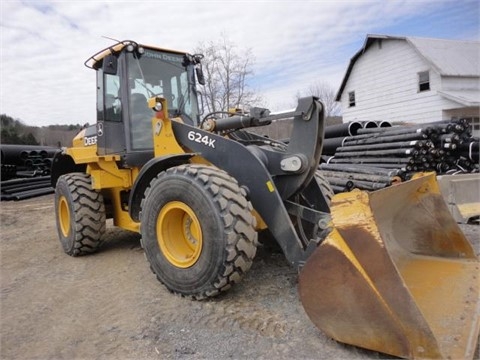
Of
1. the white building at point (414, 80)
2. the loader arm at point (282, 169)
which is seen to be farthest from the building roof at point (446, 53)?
the loader arm at point (282, 169)

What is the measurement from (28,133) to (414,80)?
23276 millimetres

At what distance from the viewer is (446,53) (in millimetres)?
19594

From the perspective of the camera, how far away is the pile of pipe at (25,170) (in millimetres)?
13414

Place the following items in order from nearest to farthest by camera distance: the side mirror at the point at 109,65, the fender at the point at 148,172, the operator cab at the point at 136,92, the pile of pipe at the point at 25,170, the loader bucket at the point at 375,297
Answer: the loader bucket at the point at 375,297
the fender at the point at 148,172
the side mirror at the point at 109,65
the operator cab at the point at 136,92
the pile of pipe at the point at 25,170

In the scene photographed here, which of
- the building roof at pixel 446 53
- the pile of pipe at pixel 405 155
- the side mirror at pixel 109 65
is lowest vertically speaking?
the pile of pipe at pixel 405 155

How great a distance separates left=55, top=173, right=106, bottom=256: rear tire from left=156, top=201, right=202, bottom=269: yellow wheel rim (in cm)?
200

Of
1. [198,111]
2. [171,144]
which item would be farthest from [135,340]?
[198,111]

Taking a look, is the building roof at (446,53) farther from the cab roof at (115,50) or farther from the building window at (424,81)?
the cab roof at (115,50)

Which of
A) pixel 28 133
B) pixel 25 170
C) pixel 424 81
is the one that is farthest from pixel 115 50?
pixel 28 133

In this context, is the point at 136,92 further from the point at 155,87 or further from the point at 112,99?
the point at 112,99

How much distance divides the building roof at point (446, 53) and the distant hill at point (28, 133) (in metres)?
16.3

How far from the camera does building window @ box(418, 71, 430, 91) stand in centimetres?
1852

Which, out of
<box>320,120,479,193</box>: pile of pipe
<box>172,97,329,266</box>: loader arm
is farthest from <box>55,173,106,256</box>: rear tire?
<box>320,120,479,193</box>: pile of pipe

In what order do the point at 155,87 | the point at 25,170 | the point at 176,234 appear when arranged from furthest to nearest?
the point at 25,170, the point at 155,87, the point at 176,234
